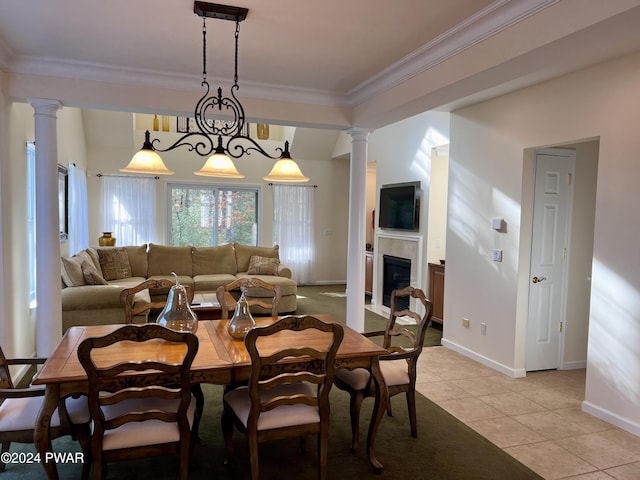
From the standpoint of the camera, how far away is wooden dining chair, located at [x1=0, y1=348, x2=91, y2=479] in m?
2.09

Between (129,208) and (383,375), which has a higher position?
(129,208)

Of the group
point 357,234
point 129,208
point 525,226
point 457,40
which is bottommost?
point 357,234

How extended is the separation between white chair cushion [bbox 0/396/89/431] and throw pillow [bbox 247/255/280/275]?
4693 mm

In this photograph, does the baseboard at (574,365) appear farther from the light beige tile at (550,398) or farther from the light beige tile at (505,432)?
the light beige tile at (505,432)

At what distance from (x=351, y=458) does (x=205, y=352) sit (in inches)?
44.2

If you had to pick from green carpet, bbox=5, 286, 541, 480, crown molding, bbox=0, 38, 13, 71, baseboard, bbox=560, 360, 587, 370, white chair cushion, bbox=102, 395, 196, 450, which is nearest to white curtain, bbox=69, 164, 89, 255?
crown molding, bbox=0, 38, 13, 71

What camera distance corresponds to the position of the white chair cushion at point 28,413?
6.95 feet

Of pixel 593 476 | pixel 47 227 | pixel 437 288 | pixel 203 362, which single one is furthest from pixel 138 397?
pixel 437 288

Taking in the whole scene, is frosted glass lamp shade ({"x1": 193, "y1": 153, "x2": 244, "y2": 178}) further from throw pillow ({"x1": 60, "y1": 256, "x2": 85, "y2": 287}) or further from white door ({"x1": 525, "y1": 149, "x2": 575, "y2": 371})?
white door ({"x1": 525, "y1": 149, "x2": 575, "y2": 371})

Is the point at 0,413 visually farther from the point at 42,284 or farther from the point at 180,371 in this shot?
the point at 42,284

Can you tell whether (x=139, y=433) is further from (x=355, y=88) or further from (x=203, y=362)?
(x=355, y=88)

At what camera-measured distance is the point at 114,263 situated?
630 cm

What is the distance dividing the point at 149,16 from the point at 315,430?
8.21 feet

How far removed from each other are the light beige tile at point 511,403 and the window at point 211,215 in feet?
19.5
